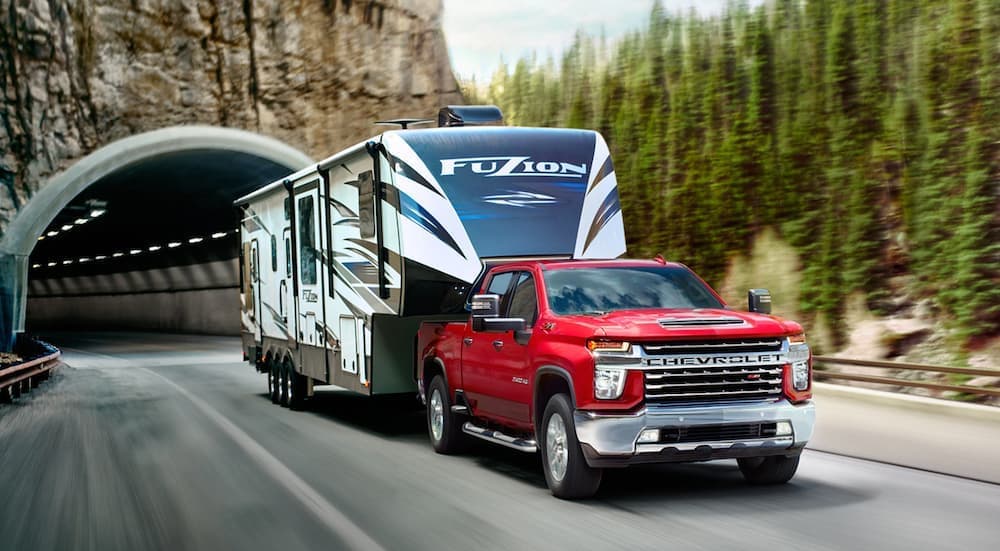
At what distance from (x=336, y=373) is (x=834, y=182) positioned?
7.72 meters

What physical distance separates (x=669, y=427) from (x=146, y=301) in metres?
56.0

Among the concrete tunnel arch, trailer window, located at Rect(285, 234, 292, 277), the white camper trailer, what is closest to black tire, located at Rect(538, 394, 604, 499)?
the white camper trailer

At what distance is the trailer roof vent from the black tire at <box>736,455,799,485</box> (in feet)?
21.8

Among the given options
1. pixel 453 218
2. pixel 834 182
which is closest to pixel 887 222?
pixel 834 182

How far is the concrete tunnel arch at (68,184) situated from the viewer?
101 ft

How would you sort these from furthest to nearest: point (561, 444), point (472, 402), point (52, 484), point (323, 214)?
point (323, 214)
point (472, 402)
point (52, 484)
point (561, 444)

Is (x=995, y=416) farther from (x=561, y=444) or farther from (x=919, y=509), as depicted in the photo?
(x=561, y=444)

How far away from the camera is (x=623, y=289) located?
11.1 meters

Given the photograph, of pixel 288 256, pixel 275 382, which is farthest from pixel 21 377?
pixel 288 256

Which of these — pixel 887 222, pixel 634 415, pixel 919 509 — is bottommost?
pixel 919 509

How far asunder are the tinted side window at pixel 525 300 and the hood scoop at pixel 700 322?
1.63 m

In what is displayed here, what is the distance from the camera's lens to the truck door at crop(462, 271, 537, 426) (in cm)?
1080

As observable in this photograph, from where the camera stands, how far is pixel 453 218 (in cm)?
1360

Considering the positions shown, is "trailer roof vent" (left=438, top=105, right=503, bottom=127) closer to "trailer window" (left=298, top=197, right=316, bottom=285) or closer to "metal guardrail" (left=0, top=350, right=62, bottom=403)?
"trailer window" (left=298, top=197, right=316, bottom=285)
